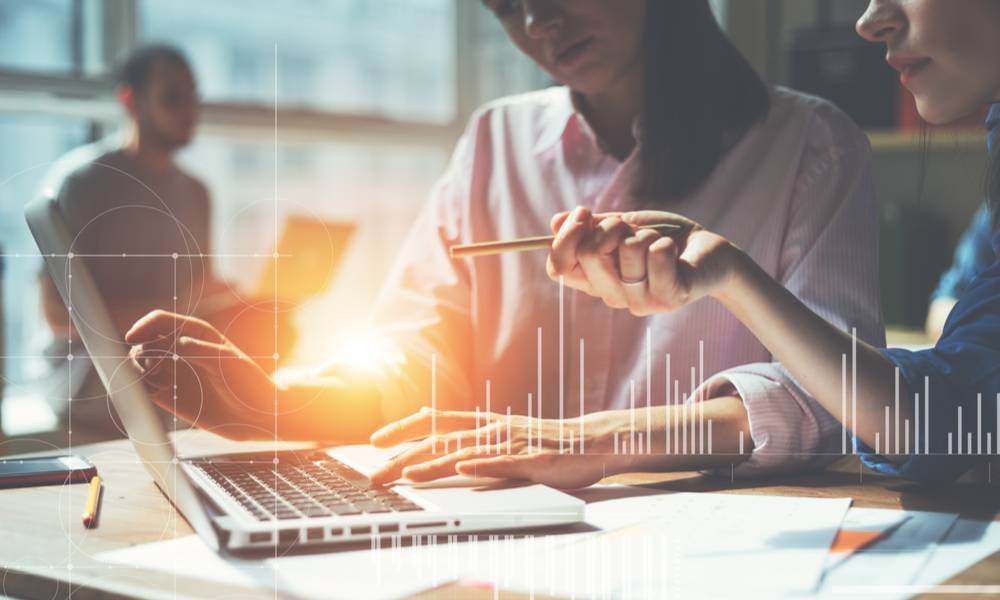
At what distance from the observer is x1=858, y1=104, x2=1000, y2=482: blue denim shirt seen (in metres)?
0.67

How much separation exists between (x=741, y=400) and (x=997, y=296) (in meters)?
0.19

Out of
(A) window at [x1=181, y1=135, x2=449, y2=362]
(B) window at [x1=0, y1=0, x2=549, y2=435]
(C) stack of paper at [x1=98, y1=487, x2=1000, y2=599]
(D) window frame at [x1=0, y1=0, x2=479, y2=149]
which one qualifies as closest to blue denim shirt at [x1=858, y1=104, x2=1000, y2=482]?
(C) stack of paper at [x1=98, y1=487, x2=1000, y2=599]

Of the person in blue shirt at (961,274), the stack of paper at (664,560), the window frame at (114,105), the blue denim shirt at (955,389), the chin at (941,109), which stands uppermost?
the window frame at (114,105)

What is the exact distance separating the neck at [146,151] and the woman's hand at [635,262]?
58.3 inches

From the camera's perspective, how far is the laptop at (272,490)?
50cm

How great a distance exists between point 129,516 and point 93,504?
3 cm

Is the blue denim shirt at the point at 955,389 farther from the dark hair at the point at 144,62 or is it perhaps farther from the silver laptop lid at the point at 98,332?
the dark hair at the point at 144,62

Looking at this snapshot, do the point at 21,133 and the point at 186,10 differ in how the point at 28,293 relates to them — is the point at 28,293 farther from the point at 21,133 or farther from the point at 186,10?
the point at 186,10

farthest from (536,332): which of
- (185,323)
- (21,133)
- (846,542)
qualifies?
(21,133)

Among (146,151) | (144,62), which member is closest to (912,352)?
(146,151)

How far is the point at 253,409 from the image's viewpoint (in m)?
0.80

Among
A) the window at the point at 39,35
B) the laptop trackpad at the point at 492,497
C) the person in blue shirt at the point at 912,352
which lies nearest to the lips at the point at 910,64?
the person in blue shirt at the point at 912,352

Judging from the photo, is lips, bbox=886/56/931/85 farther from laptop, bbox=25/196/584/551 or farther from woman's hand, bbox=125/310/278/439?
woman's hand, bbox=125/310/278/439

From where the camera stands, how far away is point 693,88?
0.95 m
